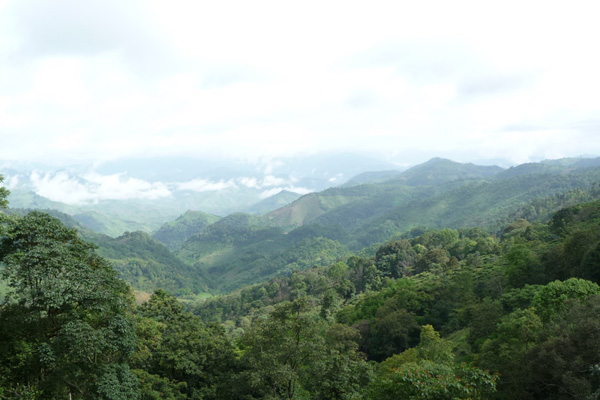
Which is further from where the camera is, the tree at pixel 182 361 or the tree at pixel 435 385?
the tree at pixel 182 361

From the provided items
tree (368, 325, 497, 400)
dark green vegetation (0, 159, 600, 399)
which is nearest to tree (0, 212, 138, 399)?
dark green vegetation (0, 159, 600, 399)

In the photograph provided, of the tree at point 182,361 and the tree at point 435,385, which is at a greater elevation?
the tree at point 435,385

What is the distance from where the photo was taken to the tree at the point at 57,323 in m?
16.8

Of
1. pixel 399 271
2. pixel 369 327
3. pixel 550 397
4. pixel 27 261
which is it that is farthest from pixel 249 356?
pixel 399 271

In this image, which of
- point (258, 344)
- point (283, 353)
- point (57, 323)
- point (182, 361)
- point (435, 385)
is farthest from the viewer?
point (182, 361)

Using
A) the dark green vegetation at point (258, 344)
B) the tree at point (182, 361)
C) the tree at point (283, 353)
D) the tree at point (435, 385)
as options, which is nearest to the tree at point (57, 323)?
A: the dark green vegetation at point (258, 344)

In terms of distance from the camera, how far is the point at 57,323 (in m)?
18.6

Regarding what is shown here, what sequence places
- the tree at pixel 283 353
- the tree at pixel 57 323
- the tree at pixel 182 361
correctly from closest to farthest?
1. the tree at pixel 57 323
2. the tree at pixel 283 353
3. the tree at pixel 182 361

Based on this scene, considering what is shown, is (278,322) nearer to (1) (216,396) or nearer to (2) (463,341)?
(1) (216,396)

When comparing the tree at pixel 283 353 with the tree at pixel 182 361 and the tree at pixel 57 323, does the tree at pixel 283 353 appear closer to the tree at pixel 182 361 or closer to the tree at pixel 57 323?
the tree at pixel 182 361

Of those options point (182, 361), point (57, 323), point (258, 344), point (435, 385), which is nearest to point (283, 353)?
point (258, 344)

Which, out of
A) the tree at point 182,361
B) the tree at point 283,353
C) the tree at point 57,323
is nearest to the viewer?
the tree at point 57,323

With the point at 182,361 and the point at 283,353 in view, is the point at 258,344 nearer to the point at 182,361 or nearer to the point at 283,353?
the point at 283,353

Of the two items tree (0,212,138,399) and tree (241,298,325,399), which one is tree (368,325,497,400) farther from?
tree (0,212,138,399)
